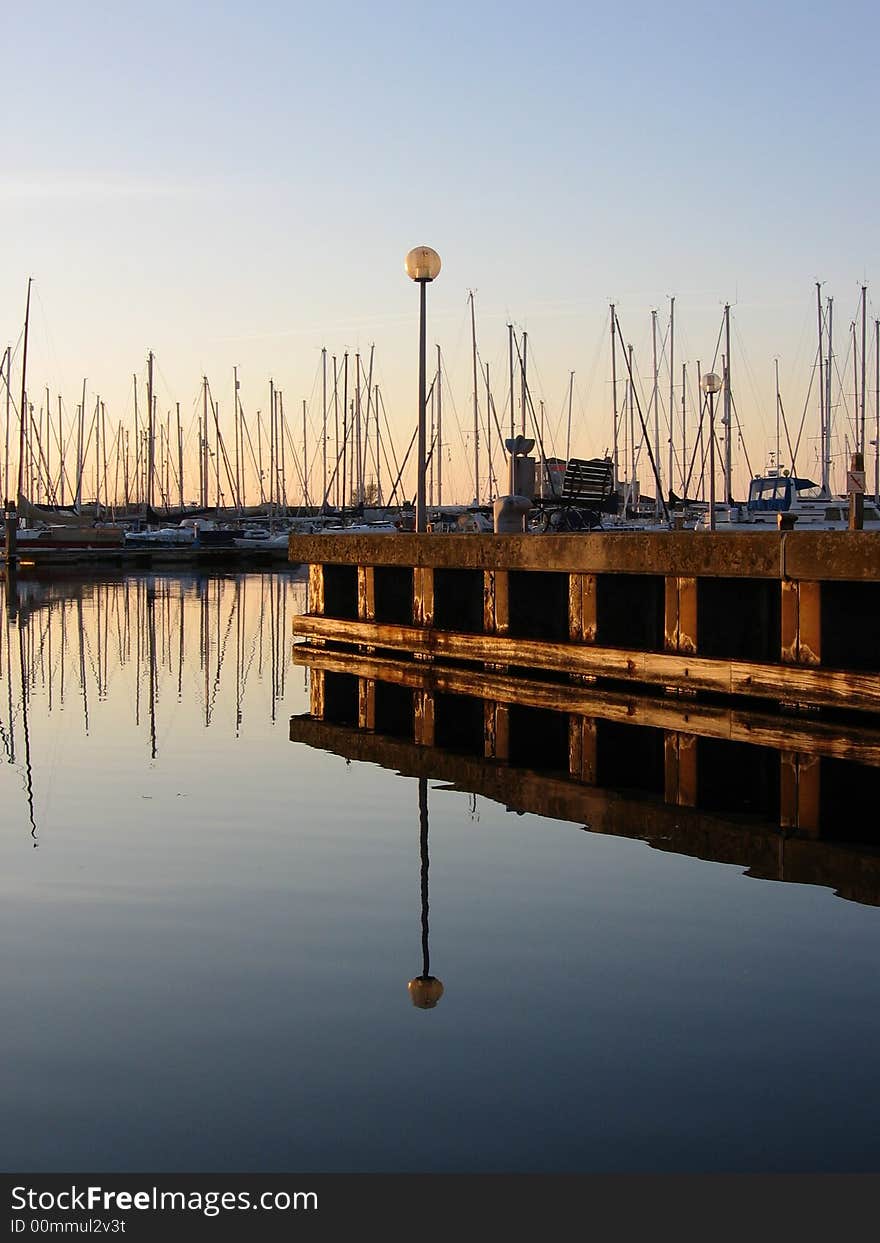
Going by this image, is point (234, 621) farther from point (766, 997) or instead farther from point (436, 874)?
point (766, 997)

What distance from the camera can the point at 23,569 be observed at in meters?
74.2

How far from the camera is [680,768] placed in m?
14.9

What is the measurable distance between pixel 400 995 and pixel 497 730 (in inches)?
408

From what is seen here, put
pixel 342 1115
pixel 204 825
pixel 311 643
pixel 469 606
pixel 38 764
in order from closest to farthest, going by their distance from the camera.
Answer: pixel 342 1115
pixel 204 825
pixel 38 764
pixel 469 606
pixel 311 643

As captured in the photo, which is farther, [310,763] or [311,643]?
[311,643]

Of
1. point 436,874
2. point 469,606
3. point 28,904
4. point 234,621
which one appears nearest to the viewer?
point 28,904

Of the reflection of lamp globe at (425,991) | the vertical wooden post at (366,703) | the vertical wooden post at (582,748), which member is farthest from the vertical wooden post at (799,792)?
the vertical wooden post at (366,703)

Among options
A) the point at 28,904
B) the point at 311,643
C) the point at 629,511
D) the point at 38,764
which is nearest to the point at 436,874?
the point at 28,904

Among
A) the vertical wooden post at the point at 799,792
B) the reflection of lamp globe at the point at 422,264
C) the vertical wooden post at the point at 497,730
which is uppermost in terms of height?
the reflection of lamp globe at the point at 422,264

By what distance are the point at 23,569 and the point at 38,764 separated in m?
60.8

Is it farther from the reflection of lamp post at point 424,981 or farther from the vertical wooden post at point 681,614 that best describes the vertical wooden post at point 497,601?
the reflection of lamp post at point 424,981

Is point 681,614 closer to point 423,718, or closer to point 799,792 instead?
point 423,718

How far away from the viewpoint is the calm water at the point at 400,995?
584cm

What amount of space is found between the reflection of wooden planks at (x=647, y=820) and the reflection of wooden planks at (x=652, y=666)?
4487 mm
